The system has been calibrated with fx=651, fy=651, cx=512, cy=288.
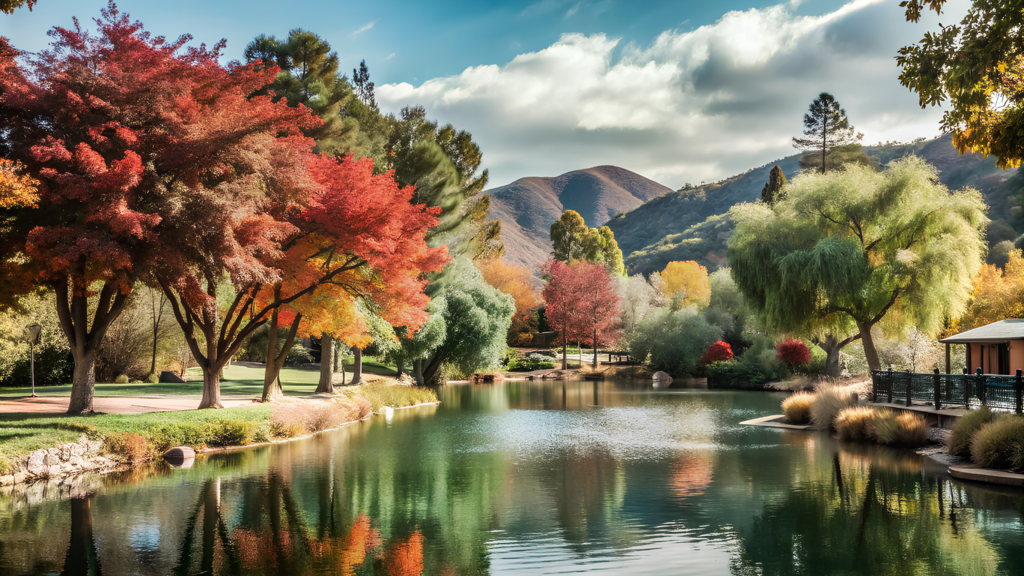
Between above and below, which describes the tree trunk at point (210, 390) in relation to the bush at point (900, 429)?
above

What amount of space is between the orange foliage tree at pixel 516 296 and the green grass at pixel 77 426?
47.9 m

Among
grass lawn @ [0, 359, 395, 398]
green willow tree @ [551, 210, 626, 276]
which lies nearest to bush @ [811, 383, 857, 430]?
grass lawn @ [0, 359, 395, 398]

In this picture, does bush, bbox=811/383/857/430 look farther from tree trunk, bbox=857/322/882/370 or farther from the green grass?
the green grass

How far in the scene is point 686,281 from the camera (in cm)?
6919

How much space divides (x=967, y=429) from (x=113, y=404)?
21.4m

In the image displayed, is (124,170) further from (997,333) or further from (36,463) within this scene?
(997,333)

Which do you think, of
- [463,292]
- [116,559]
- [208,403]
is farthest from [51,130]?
[463,292]

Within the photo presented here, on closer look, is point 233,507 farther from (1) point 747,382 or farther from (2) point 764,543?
(1) point 747,382

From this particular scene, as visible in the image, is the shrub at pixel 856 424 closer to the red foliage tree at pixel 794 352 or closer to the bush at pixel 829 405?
the bush at pixel 829 405

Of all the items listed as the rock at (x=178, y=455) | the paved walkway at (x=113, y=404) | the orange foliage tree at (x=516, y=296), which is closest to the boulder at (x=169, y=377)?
the paved walkway at (x=113, y=404)

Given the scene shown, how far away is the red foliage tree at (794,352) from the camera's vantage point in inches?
1487

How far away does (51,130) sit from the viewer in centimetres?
1434

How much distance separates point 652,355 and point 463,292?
57.4 ft

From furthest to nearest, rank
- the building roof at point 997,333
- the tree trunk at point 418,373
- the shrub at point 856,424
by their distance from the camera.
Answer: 1. the tree trunk at point 418,373
2. the building roof at point 997,333
3. the shrub at point 856,424
